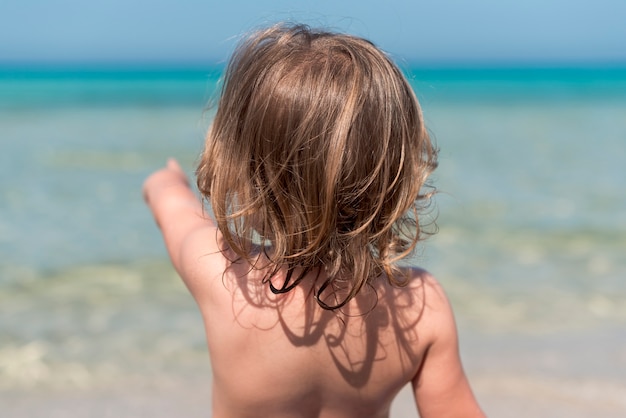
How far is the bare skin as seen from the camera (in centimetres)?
111

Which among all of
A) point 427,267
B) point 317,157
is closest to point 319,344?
point 317,157

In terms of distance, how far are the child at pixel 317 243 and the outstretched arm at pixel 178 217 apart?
0.03 feet

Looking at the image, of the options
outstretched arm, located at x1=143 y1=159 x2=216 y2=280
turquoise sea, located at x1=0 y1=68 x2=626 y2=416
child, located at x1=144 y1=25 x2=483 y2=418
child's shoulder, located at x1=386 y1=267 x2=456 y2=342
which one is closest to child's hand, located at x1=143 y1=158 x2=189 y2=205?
outstretched arm, located at x1=143 y1=159 x2=216 y2=280

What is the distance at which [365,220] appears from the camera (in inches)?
43.7

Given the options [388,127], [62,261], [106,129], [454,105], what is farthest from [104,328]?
[454,105]

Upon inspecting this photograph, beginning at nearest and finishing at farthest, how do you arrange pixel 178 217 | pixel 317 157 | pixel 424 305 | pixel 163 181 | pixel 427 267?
1. pixel 317 157
2. pixel 424 305
3. pixel 178 217
4. pixel 163 181
5. pixel 427 267

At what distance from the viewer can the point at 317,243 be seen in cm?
107

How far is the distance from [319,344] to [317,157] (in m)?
0.31

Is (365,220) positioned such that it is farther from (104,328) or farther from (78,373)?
(104,328)

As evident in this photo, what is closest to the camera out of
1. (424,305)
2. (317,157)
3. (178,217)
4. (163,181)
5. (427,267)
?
(317,157)

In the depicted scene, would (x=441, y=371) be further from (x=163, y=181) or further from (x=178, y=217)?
(x=163, y=181)

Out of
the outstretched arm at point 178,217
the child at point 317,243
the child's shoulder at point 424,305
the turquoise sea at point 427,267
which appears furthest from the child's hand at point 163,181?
the child's shoulder at point 424,305

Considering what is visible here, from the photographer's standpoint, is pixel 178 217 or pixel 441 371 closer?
pixel 441 371

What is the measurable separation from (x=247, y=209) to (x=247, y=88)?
0.62 ft
